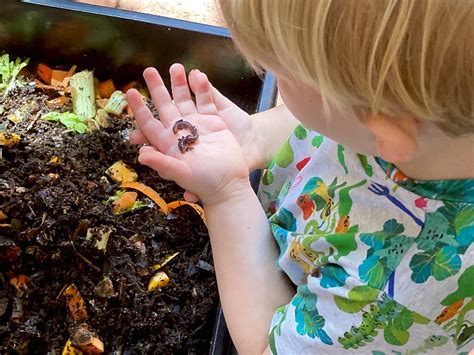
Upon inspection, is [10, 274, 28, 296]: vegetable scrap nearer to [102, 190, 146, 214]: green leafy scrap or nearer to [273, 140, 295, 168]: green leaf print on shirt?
[102, 190, 146, 214]: green leafy scrap

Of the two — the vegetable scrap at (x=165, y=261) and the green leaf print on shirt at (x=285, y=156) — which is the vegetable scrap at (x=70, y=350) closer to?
the vegetable scrap at (x=165, y=261)

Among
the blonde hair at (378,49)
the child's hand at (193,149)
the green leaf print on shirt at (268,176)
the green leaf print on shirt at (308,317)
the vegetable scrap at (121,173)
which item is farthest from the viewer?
the vegetable scrap at (121,173)

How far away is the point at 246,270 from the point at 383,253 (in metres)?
0.21

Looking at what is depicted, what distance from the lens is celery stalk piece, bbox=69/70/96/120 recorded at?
1.07m

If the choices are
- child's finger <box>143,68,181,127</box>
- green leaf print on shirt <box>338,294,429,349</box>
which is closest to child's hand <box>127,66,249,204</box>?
child's finger <box>143,68,181,127</box>

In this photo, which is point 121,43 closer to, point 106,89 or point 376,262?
point 106,89

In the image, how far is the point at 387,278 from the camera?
0.61 metres

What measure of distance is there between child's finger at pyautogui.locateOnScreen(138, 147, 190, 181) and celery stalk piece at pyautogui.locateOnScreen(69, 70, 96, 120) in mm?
328

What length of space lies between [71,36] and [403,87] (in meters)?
0.76

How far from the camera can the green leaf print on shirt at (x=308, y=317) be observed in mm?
672

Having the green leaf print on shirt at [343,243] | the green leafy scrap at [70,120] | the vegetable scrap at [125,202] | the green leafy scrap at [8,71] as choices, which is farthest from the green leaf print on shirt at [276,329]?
the green leafy scrap at [8,71]

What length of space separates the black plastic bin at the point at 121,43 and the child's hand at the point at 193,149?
200mm

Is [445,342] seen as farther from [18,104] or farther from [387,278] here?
[18,104]

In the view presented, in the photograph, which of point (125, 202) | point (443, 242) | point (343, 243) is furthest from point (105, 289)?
point (443, 242)
